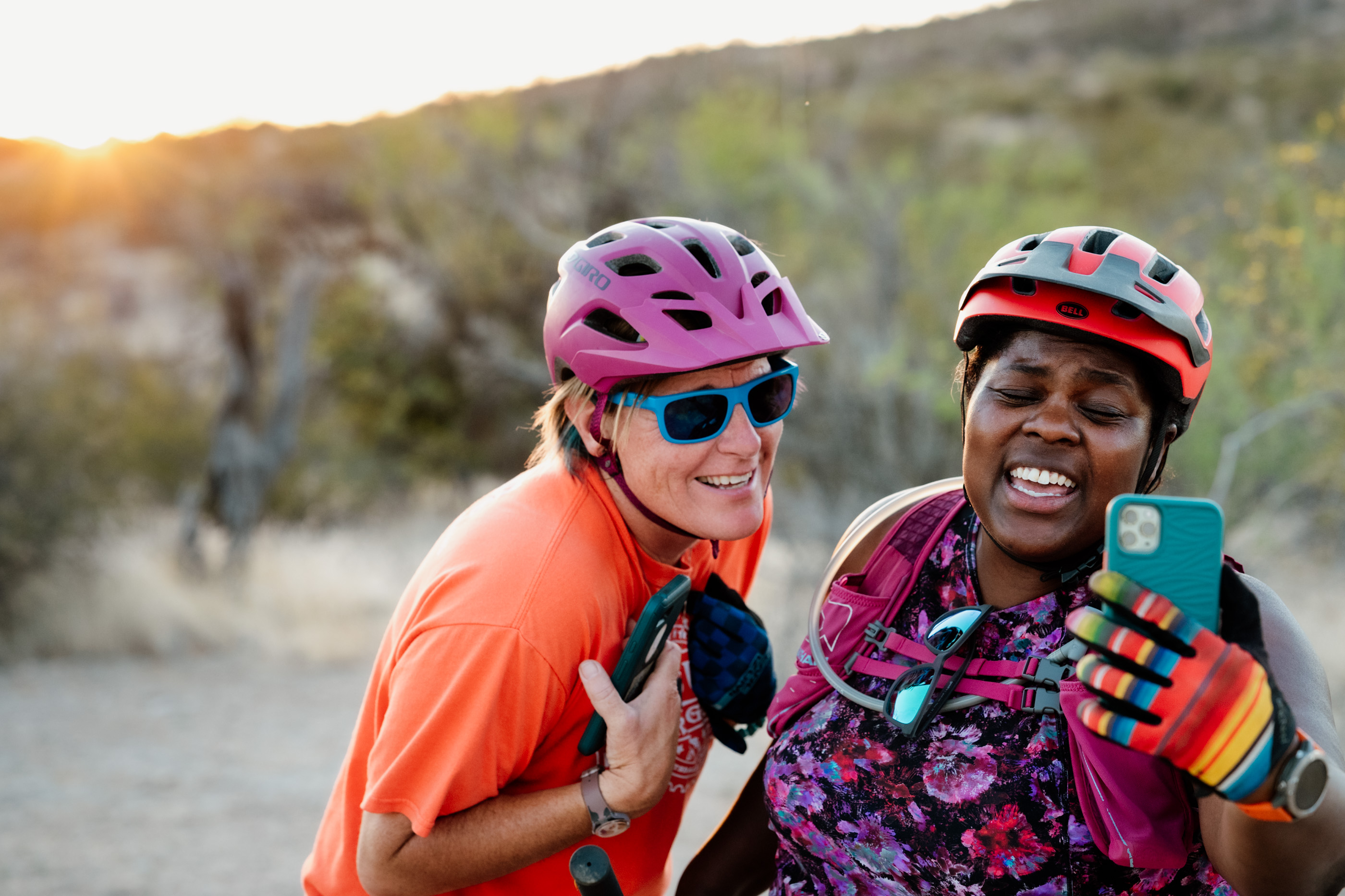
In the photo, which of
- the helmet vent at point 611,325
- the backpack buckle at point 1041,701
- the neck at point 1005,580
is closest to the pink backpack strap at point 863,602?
the neck at point 1005,580

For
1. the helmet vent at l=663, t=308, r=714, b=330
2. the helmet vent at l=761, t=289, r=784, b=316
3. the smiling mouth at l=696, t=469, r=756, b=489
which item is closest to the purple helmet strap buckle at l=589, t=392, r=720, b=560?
the smiling mouth at l=696, t=469, r=756, b=489

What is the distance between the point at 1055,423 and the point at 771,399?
0.79 m

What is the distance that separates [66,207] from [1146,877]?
3638cm

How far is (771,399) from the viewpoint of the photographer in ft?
8.27

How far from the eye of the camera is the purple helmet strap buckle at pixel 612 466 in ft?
7.89

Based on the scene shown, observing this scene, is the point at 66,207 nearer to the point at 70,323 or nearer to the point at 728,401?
the point at 70,323

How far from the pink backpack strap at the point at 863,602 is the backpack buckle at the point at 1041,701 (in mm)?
364

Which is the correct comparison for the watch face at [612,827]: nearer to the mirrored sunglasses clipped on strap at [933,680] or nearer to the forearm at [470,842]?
the forearm at [470,842]

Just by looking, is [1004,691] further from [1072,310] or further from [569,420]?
[569,420]

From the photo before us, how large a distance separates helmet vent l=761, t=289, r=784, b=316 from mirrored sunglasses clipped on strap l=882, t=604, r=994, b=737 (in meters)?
0.95

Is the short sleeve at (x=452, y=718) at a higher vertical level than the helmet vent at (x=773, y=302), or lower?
lower

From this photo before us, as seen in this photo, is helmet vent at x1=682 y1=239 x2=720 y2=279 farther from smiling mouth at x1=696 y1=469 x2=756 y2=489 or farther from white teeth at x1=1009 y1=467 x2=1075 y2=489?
white teeth at x1=1009 y1=467 x2=1075 y2=489

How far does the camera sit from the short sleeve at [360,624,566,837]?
6.43 ft

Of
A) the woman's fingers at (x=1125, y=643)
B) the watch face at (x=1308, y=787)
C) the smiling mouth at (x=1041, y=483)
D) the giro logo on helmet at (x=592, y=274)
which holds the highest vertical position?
the giro logo on helmet at (x=592, y=274)
